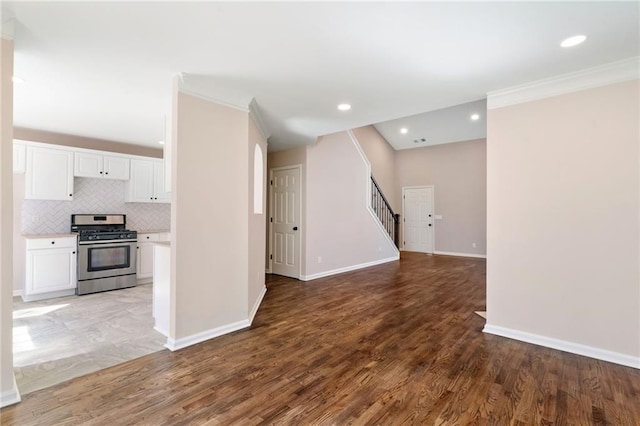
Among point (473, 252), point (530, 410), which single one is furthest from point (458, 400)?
point (473, 252)

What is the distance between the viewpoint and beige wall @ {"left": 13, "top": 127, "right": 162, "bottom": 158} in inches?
181

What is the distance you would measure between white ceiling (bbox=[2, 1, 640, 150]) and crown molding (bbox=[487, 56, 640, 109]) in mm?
115

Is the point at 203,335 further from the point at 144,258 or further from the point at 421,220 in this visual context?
the point at 421,220

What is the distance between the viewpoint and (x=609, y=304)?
262cm

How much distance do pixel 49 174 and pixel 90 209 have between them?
2.70 ft

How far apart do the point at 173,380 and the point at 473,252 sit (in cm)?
803

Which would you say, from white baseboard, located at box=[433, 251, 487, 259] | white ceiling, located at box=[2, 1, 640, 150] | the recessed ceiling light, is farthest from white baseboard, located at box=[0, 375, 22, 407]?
white baseboard, located at box=[433, 251, 487, 259]

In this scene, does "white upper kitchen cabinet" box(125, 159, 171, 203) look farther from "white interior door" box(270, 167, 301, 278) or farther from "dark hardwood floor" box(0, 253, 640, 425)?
"dark hardwood floor" box(0, 253, 640, 425)

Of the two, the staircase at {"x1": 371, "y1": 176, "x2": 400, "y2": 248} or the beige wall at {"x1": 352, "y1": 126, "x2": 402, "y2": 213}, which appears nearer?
the staircase at {"x1": 371, "y1": 176, "x2": 400, "y2": 248}

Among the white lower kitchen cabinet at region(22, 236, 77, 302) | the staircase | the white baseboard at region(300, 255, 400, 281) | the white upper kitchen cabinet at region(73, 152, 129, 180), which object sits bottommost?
the white baseboard at region(300, 255, 400, 281)

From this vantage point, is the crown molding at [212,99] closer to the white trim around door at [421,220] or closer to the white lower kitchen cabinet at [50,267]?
the white lower kitchen cabinet at [50,267]

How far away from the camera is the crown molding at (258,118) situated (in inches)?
137

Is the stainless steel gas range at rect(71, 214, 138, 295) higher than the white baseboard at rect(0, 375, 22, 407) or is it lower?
higher

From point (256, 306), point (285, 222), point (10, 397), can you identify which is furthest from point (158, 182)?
point (10, 397)
